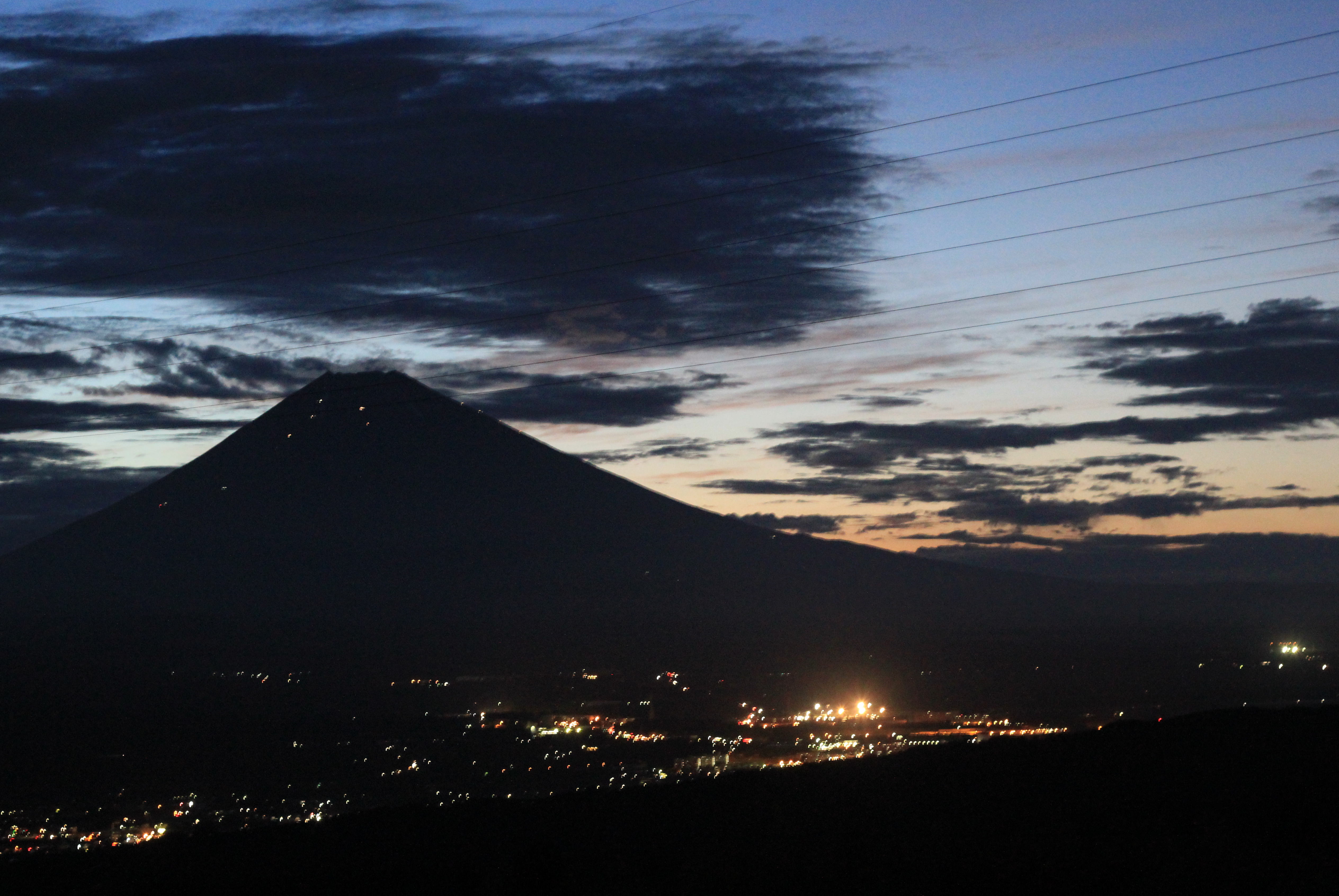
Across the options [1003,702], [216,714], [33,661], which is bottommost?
[1003,702]

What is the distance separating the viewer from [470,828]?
2430 cm

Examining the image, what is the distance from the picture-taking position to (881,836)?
2033cm

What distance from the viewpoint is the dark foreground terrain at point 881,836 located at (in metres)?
17.5

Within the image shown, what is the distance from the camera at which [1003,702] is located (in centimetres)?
11238

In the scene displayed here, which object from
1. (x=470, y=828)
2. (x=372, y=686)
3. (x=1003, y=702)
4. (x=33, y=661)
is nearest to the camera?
(x=470, y=828)

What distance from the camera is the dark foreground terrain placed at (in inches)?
687

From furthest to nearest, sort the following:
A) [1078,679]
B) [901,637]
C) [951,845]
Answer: [901,637], [1078,679], [951,845]

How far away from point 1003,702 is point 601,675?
173 ft

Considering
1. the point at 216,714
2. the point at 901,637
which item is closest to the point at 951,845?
the point at 216,714

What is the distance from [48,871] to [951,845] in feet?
52.8

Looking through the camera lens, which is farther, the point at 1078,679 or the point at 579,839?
the point at 1078,679

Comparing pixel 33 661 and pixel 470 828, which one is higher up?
pixel 33 661

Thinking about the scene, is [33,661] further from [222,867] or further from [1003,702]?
[222,867]

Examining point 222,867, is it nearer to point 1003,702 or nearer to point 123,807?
point 123,807
